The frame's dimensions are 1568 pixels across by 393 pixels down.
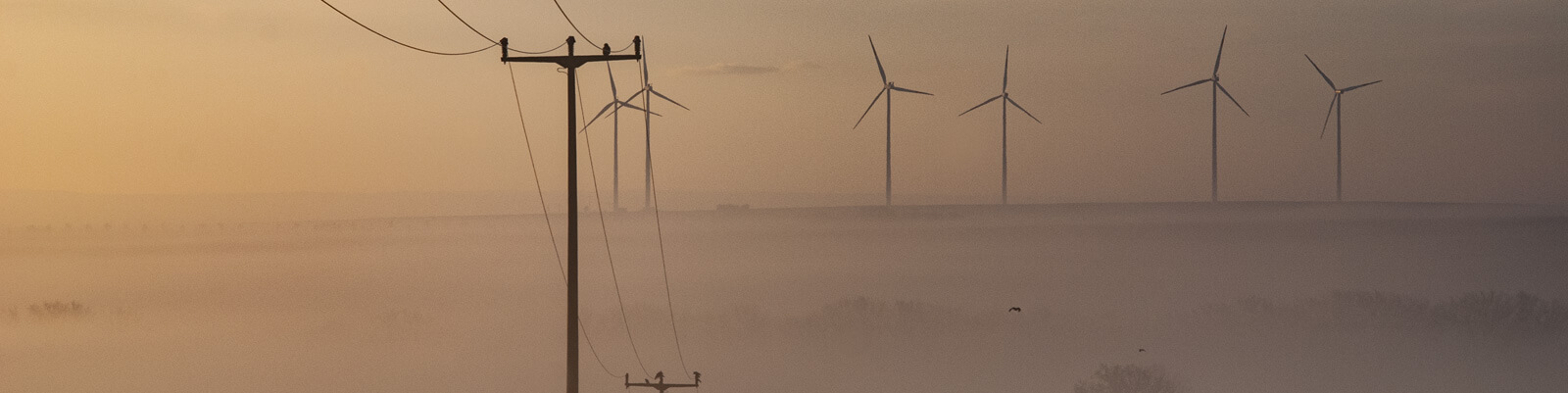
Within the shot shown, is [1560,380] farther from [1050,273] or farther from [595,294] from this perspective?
[595,294]

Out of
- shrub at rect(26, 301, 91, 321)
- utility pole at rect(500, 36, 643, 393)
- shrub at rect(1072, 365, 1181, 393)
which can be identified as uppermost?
utility pole at rect(500, 36, 643, 393)

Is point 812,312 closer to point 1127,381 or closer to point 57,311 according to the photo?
point 1127,381

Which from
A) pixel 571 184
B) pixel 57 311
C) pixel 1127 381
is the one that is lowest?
pixel 1127 381

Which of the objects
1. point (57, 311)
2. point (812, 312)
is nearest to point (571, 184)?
point (57, 311)

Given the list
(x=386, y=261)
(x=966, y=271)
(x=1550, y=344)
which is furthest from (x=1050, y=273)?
(x=386, y=261)

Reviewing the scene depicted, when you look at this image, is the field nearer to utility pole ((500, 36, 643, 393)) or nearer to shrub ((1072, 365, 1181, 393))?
shrub ((1072, 365, 1181, 393))

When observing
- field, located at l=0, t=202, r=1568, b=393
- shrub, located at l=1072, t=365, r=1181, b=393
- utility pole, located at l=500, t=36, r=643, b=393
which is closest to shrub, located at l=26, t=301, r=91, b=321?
field, located at l=0, t=202, r=1568, b=393

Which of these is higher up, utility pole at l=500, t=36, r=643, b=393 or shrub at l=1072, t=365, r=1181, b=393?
utility pole at l=500, t=36, r=643, b=393

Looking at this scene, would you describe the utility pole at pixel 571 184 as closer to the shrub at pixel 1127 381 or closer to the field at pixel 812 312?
the field at pixel 812 312
